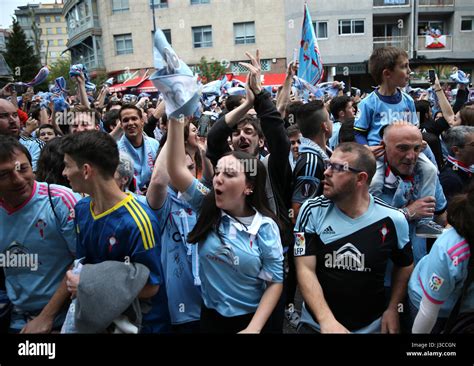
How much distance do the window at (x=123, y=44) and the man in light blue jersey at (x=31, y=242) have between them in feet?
103

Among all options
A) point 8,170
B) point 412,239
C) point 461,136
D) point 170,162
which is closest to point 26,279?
point 8,170

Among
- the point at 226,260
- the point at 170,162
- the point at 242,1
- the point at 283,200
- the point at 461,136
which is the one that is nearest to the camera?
the point at 226,260

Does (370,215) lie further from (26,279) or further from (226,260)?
(26,279)

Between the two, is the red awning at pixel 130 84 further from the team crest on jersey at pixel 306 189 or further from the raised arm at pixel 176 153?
the raised arm at pixel 176 153

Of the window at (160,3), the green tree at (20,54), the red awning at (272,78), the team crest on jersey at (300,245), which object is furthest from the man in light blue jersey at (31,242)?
the window at (160,3)

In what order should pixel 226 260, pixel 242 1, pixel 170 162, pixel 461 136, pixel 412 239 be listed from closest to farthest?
1. pixel 226 260
2. pixel 170 162
3. pixel 412 239
4. pixel 461 136
5. pixel 242 1

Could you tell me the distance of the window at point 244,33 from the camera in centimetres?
2978

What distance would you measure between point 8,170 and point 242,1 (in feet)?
99.4

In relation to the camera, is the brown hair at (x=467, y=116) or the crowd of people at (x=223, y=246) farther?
the brown hair at (x=467, y=116)

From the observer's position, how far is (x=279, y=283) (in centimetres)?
230

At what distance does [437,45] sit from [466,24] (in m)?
2.24

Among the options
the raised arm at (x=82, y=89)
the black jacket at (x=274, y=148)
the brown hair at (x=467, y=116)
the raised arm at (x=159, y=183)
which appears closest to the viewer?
the raised arm at (x=159, y=183)

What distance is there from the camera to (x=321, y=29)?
27422mm

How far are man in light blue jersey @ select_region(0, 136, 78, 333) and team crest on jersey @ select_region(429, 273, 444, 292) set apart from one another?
1.95m
